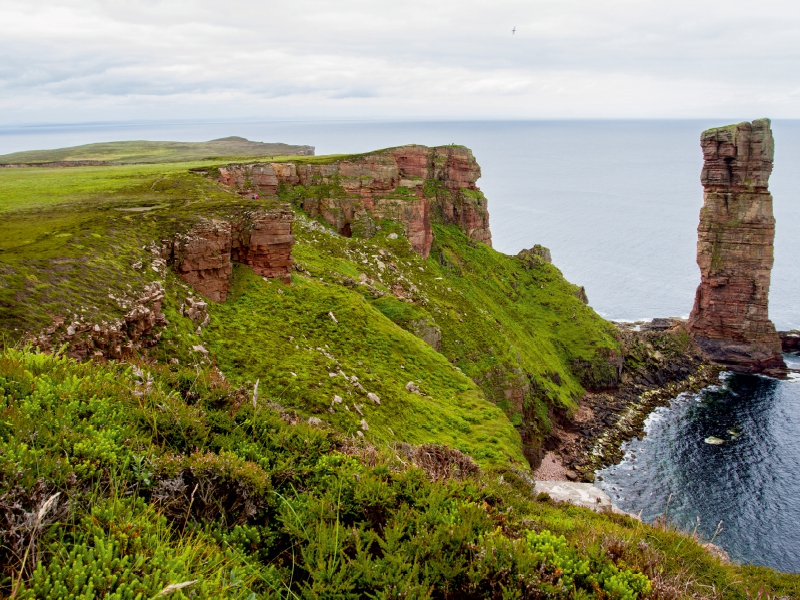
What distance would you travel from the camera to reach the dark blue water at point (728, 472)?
40.0 meters

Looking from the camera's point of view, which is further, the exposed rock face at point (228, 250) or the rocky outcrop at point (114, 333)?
the exposed rock face at point (228, 250)

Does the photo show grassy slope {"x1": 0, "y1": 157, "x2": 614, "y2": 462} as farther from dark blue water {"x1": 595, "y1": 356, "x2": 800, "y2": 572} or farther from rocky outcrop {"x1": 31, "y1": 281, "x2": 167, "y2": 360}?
dark blue water {"x1": 595, "y1": 356, "x2": 800, "y2": 572}

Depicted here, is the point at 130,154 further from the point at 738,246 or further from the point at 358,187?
the point at 738,246

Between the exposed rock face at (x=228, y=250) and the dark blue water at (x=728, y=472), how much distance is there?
27163 mm

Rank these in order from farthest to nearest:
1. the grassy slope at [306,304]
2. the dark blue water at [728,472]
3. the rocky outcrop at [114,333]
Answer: the dark blue water at [728,472] → the grassy slope at [306,304] → the rocky outcrop at [114,333]

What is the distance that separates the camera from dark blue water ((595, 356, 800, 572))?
39969mm

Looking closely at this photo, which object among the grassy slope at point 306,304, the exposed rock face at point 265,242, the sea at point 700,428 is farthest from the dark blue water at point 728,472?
the exposed rock face at point 265,242

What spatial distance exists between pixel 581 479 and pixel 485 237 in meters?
38.4

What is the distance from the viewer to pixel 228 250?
2900cm

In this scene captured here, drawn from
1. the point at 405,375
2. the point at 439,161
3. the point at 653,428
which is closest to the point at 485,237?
the point at 439,161

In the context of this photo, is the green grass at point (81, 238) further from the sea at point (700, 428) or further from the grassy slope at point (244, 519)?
the sea at point (700, 428)

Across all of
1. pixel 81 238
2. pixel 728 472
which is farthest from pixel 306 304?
pixel 728 472

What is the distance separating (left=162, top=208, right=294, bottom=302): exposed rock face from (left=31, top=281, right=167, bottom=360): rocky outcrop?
3768mm

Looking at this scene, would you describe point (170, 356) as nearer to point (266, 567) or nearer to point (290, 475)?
point (290, 475)
